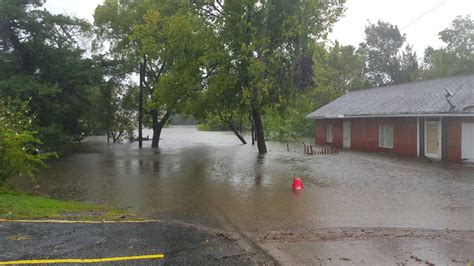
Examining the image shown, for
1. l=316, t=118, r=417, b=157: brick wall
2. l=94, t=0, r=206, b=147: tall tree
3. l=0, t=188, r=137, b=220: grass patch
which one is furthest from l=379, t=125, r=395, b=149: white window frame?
l=0, t=188, r=137, b=220: grass patch

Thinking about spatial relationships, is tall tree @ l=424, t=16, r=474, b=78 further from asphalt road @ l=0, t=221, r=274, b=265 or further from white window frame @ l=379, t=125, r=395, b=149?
asphalt road @ l=0, t=221, r=274, b=265

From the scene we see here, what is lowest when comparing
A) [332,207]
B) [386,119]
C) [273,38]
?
[332,207]

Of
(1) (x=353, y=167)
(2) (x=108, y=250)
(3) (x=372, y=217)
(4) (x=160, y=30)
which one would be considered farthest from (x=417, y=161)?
(2) (x=108, y=250)

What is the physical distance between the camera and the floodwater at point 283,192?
8.50 meters

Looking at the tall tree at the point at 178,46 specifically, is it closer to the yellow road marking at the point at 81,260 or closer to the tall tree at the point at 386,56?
the yellow road marking at the point at 81,260

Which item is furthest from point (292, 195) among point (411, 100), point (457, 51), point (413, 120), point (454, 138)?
point (457, 51)

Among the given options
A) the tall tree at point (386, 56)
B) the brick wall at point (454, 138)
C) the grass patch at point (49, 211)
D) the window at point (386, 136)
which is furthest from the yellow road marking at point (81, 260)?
the tall tree at point (386, 56)

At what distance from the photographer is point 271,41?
63.9 ft

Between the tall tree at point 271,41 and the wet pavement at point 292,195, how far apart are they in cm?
419

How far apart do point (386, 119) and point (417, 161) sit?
4.46 meters

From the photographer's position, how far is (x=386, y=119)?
74.8ft

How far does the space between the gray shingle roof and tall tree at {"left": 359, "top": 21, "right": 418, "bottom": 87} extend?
26.0m

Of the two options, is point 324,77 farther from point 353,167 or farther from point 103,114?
point 353,167

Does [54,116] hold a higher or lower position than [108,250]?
higher
